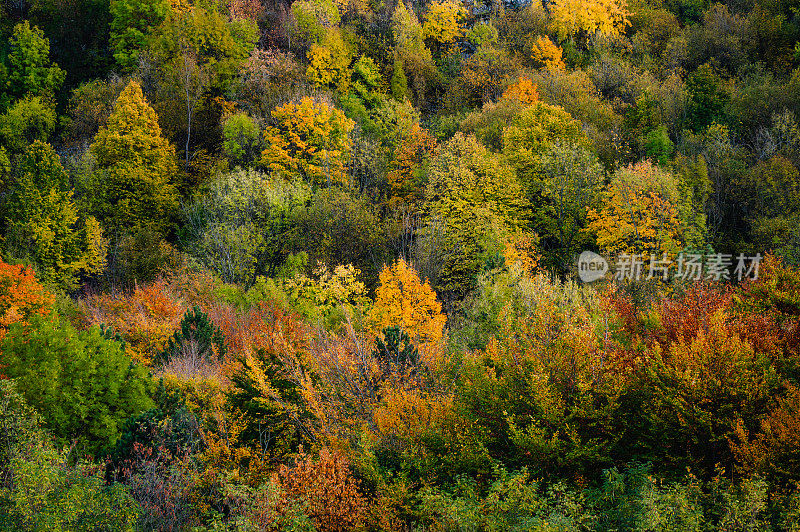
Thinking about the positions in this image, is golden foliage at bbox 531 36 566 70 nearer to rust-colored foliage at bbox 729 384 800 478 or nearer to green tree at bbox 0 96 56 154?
green tree at bbox 0 96 56 154

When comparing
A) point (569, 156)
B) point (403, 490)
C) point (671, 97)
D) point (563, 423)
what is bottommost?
point (403, 490)

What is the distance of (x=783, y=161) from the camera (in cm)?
4294

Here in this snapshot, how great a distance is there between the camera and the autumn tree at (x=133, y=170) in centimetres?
4703

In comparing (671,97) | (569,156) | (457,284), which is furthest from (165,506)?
(671,97)

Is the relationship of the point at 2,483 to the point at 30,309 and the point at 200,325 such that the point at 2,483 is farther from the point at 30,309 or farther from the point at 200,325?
the point at 30,309

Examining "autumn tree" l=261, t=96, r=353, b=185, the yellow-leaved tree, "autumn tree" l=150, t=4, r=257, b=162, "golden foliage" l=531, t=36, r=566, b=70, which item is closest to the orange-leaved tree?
the yellow-leaved tree

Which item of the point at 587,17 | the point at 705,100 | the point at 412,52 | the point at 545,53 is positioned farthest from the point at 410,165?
the point at 587,17

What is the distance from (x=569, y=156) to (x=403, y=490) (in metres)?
33.1

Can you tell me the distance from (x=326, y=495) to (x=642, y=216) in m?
31.2

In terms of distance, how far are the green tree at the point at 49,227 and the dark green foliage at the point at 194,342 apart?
696 inches

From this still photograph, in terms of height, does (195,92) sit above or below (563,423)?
above

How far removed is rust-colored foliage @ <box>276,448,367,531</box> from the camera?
53.4ft

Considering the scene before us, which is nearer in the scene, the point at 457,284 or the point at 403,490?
the point at 403,490

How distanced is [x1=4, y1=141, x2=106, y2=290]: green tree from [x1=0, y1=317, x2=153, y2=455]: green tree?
→ 21.3 meters
